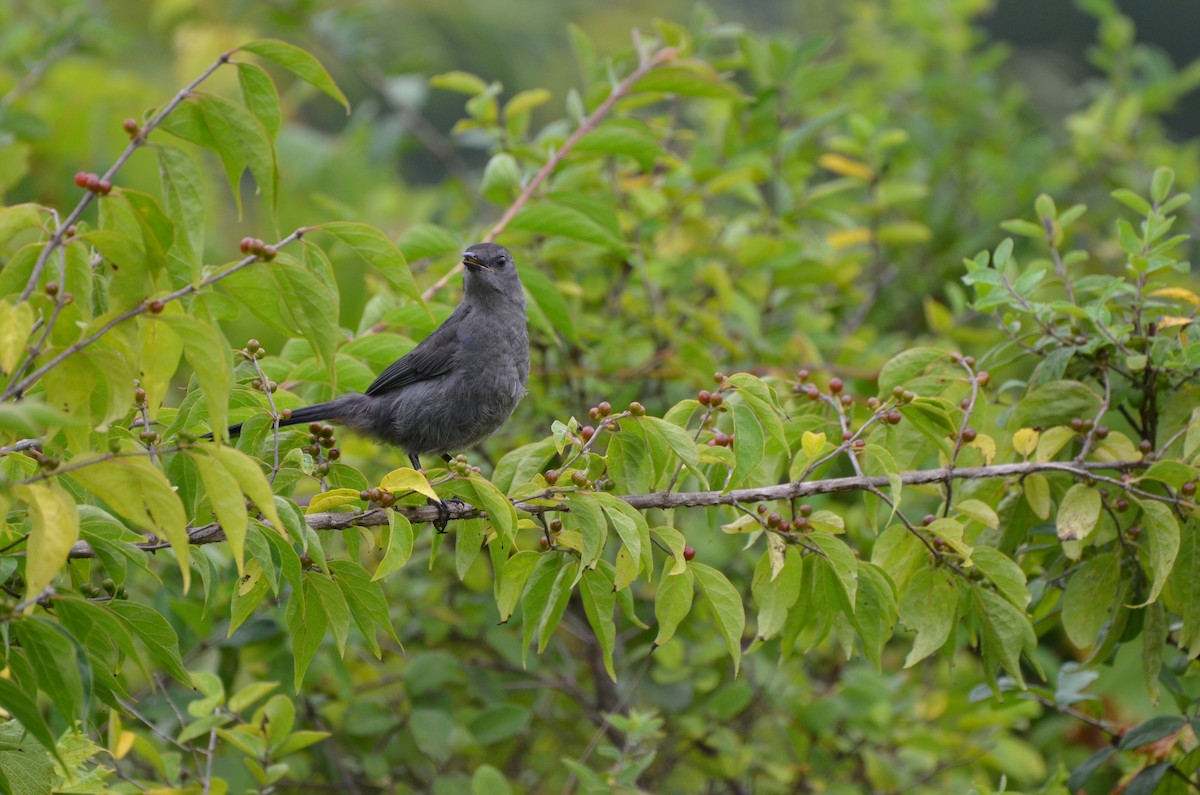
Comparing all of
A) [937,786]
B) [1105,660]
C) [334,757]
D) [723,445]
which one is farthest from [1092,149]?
[334,757]

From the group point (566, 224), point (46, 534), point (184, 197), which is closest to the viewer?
point (46, 534)

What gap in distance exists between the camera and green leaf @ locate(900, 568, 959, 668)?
7.52 ft

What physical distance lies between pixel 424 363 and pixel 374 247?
4.67 ft

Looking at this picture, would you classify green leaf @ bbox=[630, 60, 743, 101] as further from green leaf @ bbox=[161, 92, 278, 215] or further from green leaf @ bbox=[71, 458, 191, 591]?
green leaf @ bbox=[71, 458, 191, 591]

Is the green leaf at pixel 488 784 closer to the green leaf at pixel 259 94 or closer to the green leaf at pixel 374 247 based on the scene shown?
the green leaf at pixel 374 247

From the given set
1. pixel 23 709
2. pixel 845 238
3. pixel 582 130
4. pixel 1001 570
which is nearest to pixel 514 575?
pixel 23 709

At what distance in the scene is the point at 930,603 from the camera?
231 cm

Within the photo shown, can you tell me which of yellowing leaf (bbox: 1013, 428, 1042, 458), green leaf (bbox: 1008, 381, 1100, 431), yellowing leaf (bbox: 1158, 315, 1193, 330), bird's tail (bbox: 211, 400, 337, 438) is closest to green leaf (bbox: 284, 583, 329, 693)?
bird's tail (bbox: 211, 400, 337, 438)

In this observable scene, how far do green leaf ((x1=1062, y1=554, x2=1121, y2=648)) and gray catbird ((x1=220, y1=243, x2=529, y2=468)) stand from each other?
171cm

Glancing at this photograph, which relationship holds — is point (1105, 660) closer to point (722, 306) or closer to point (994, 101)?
point (722, 306)

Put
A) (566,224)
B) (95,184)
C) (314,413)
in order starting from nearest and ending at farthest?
(95,184), (314,413), (566,224)

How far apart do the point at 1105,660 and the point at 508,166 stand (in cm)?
217

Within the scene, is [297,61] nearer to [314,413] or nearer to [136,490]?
[136,490]

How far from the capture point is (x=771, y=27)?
9.98 meters
